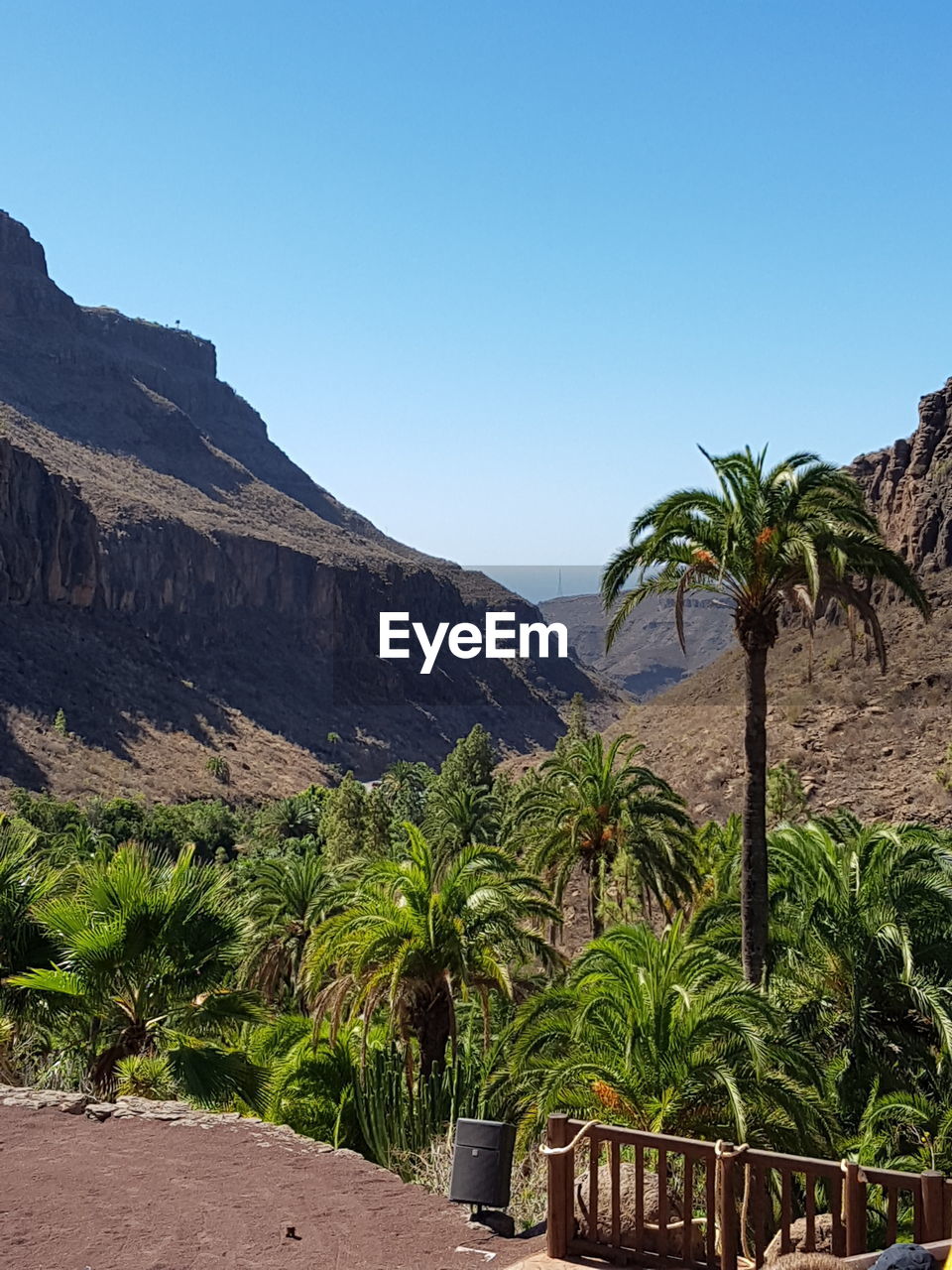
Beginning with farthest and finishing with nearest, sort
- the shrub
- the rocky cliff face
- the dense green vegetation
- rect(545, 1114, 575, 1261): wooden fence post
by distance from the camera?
the shrub < the rocky cliff face < the dense green vegetation < rect(545, 1114, 575, 1261): wooden fence post

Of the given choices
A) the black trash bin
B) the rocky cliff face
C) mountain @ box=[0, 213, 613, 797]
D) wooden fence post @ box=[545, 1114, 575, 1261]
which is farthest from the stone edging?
mountain @ box=[0, 213, 613, 797]

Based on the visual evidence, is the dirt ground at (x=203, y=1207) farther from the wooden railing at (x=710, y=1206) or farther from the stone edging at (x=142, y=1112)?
the wooden railing at (x=710, y=1206)

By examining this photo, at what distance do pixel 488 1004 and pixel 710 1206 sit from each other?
24.2 feet

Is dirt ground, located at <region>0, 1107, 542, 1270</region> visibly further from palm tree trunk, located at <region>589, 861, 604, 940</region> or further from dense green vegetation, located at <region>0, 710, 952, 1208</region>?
palm tree trunk, located at <region>589, 861, 604, 940</region>

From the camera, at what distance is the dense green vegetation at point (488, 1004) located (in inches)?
424

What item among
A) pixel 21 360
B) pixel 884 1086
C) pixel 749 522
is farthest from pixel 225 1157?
pixel 21 360

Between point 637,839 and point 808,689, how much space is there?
2441 cm

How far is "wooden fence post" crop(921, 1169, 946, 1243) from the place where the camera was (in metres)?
7.03

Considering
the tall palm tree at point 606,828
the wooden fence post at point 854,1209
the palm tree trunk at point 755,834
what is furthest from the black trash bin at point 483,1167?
→ the tall palm tree at point 606,828

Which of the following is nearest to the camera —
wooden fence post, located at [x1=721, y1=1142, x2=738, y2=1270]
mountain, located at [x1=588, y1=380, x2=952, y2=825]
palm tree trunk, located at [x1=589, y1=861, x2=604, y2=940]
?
wooden fence post, located at [x1=721, y1=1142, x2=738, y2=1270]

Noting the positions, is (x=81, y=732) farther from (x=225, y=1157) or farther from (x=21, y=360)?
(x=21, y=360)

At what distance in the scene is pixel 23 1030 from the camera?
576 inches

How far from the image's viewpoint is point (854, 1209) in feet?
23.6

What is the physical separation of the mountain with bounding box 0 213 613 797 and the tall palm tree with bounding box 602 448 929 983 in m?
68.7
